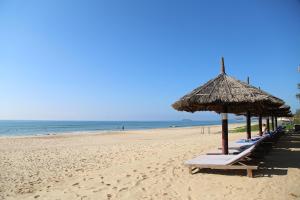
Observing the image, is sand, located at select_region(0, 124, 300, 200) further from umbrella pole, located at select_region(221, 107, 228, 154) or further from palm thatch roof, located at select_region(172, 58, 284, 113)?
palm thatch roof, located at select_region(172, 58, 284, 113)

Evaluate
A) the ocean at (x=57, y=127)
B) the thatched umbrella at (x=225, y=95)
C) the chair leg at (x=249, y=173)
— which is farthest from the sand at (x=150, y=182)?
the ocean at (x=57, y=127)

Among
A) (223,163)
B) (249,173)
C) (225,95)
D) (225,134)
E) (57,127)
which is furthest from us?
(57,127)

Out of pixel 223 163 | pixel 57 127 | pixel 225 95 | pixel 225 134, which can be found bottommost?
pixel 57 127

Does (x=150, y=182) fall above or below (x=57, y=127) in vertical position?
above

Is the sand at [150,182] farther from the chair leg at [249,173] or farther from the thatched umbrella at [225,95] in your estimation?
the thatched umbrella at [225,95]

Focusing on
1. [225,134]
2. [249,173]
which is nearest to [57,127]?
[225,134]

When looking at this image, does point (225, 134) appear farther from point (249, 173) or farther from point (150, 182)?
point (150, 182)

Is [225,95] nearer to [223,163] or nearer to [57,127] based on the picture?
[223,163]

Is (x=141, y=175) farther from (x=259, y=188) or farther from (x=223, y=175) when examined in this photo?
(x=259, y=188)

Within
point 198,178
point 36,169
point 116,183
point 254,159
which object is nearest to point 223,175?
point 198,178

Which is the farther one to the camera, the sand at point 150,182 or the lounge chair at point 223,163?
the lounge chair at point 223,163

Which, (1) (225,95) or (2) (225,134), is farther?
(2) (225,134)

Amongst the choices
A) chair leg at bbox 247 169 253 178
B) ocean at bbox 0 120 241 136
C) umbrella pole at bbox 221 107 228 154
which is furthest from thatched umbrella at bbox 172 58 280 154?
ocean at bbox 0 120 241 136

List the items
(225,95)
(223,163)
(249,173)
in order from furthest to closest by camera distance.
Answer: (225,95)
(223,163)
(249,173)
